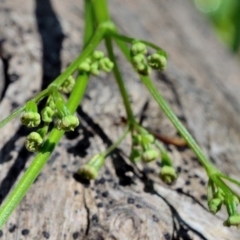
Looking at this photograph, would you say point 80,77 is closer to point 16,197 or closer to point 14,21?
point 16,197

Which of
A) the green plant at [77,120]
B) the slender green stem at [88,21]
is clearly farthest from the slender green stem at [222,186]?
the slender green stem at [88,21]

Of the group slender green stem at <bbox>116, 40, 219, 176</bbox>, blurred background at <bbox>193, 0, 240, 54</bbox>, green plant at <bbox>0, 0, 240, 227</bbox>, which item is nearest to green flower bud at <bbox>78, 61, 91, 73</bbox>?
green plant at <bbox>0, 0, 240, 227</bbox>

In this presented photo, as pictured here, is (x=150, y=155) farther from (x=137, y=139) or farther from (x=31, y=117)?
(x=31, y=117)

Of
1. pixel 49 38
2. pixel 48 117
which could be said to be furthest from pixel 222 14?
pixel 48 117

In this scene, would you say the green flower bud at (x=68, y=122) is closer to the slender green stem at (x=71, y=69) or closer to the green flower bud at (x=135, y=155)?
the slender green stem at (x=71, y=69)

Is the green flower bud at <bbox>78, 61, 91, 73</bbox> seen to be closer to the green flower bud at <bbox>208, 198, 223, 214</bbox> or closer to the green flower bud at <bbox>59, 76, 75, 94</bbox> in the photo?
the green flower bud at <bbox>59, 76, 75, 94</bbox>

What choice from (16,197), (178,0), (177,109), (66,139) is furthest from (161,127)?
(178,0)
